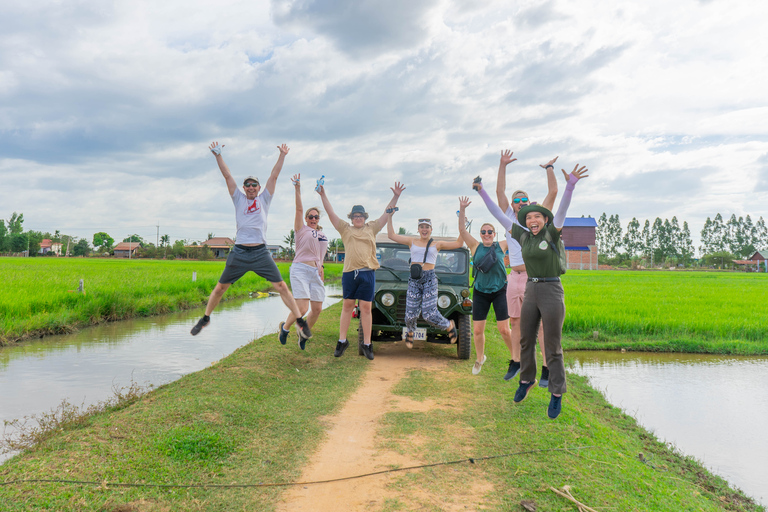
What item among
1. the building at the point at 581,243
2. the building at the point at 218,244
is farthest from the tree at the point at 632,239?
the building at the point at 218,244

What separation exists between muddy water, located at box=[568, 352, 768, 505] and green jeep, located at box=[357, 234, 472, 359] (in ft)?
9.31

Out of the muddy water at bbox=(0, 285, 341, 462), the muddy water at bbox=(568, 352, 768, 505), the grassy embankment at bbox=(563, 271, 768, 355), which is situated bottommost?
the muddy water at bbox=(568, 352, 768, 505)

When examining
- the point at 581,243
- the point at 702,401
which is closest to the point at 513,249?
the point at 702,401

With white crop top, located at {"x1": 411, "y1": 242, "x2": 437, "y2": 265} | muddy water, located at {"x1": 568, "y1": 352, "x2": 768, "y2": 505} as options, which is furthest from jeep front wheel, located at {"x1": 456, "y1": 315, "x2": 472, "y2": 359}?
muddy water, located at {"x1": 568, "y1": 352, "x2": 768, "y2": 505}

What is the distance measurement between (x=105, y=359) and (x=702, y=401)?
11266 mm

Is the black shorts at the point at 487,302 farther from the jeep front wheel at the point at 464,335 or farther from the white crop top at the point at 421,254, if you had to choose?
the jeep front wheel at the point at 464,335

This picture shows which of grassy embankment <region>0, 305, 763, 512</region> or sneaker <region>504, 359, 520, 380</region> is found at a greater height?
sneaker <region>504, 359, 520, 380</region>

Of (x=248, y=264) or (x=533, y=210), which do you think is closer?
(x=533, y=210)

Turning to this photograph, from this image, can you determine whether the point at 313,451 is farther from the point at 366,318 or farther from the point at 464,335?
the point at 464,335

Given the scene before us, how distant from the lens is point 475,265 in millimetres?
5914

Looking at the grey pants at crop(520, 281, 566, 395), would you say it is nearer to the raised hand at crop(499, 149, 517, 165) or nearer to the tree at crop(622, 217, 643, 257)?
the raised hand at crop(499, 149, 517, 165)

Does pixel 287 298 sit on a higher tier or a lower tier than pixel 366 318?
higher

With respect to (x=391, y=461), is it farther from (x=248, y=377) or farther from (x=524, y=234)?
(x=248, y=377)

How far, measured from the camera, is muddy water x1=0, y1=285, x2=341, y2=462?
7332mm
